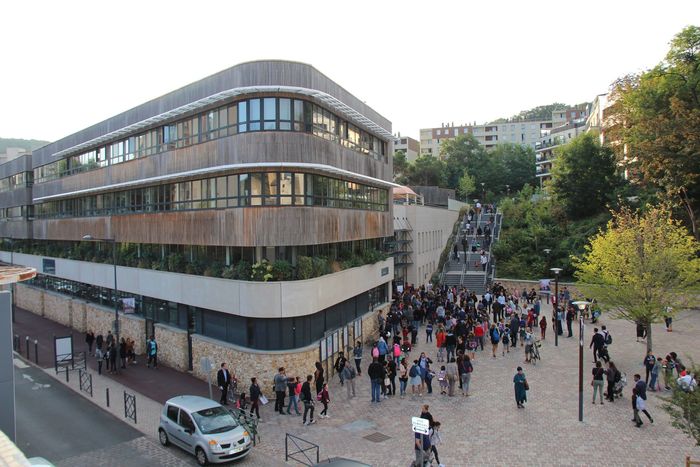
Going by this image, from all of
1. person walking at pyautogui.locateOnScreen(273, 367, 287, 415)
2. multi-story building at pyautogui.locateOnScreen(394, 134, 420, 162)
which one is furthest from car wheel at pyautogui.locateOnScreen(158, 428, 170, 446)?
multi-story building at pyautogui.locateOnScreen(394, 134, 420, 162)

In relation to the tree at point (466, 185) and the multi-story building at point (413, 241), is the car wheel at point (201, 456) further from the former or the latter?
the tree at point (466, 185)

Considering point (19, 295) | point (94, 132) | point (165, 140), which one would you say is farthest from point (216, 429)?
point (19, 295)

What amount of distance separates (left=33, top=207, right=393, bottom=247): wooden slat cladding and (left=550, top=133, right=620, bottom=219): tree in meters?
25.3

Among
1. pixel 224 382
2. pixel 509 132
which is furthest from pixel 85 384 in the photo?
pixel 509 132

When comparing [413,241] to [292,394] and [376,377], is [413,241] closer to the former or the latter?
[376,377]

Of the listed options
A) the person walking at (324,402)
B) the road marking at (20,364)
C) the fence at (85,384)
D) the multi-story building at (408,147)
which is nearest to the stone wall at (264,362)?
the person walking at (324,402)

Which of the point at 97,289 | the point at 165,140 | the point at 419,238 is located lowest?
the point at 97,289

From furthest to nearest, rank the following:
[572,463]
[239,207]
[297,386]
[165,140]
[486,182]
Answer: [486,182]
[165,140]
[239,207]
[297,386]
[572,463]

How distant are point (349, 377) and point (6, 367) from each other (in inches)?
427

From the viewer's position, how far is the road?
1502cm

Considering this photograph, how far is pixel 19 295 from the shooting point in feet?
149

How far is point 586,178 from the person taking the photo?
4828cm

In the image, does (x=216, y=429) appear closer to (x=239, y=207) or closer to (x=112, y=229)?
(x=239, y=207)

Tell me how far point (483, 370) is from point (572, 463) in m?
8.75
